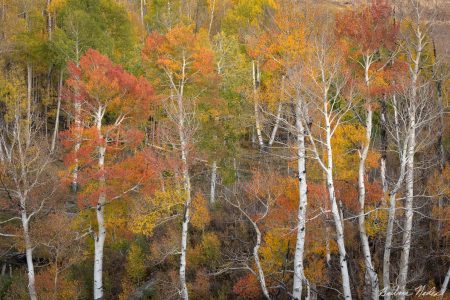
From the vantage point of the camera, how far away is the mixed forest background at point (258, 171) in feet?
40.2

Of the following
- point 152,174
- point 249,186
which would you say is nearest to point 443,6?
point 249,186

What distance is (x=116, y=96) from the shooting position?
17.6 m

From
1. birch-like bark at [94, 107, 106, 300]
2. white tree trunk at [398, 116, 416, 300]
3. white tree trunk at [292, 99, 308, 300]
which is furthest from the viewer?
birch-like bark at [94, 107, 106, 300]

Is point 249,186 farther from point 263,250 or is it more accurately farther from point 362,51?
point 362,51

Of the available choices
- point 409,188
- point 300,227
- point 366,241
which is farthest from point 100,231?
point 409,188

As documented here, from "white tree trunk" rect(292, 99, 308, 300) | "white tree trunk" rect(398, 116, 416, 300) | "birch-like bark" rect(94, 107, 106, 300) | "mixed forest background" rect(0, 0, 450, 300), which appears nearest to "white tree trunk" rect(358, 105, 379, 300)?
"mixed forest background" rect(0, 0, 450, 300)

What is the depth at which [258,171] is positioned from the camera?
63.5 ft

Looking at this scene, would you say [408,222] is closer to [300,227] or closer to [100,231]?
[300,227]

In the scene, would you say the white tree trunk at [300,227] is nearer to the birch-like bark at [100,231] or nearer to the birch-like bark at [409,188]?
the birch-like bark at [409,188]

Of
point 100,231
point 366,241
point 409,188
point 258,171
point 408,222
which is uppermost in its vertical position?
point 409,188

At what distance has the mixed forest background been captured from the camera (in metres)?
12.2

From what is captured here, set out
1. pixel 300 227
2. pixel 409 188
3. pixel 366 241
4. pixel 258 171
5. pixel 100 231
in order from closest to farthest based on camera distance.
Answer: pixel 300 227
pixel 366 241
pixel 409 188
pixel 100 231
pixel 258 171

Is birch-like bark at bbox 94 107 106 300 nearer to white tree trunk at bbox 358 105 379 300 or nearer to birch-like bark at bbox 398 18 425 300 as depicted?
white tree trunk at bbox 358 105 379 300

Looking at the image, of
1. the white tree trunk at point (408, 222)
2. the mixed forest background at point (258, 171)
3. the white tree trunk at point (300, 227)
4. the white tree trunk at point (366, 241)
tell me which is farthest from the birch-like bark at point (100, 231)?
the white tree trunk at point (408, 222)
